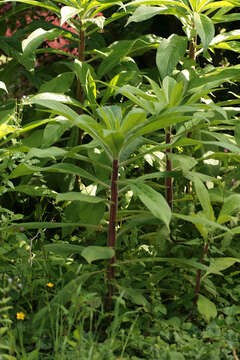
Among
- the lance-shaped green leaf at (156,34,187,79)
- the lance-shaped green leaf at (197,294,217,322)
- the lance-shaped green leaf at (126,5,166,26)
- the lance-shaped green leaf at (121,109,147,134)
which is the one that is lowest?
the lance-shaped green leaf at (197,294,217,322)

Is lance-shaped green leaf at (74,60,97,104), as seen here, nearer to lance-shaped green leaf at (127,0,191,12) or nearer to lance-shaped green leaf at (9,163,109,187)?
lance-shaped green leaf at (127,0,191,12)

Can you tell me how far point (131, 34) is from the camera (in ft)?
13.4

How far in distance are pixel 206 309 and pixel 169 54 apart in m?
1.28

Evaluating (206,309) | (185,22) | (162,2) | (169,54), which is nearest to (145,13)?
(162,2)

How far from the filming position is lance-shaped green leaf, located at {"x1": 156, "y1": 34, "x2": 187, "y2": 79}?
9.05 ft

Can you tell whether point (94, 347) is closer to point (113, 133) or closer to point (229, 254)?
point (113, 133)

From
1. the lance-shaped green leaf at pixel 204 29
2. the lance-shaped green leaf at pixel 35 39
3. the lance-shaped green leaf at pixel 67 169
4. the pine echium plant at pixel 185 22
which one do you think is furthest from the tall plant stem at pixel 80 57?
the lance-shaped green leaf at pixel 67 169

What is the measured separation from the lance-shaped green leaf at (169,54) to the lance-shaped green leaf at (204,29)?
171 millimetres

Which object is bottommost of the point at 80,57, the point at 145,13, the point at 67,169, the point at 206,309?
the point at 206,309

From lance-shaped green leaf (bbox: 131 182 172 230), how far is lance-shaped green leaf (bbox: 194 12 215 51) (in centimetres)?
80

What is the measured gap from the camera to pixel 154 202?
2.05 m

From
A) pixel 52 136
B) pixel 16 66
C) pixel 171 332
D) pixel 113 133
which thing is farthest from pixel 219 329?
pixel 16 66

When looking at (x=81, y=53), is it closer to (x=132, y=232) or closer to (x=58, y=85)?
(x=58, y=85)

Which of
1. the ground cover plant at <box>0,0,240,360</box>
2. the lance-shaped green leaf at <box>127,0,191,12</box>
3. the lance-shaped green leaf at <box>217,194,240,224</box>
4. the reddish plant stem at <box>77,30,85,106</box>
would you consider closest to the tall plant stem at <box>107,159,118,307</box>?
the ground cover plant at <box>0,0,240,360</box>
